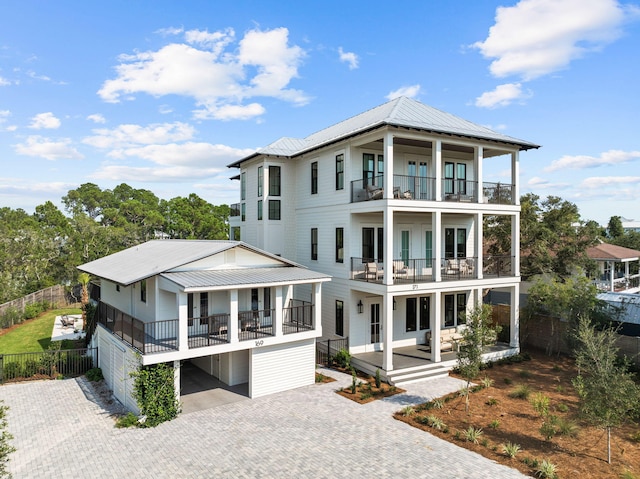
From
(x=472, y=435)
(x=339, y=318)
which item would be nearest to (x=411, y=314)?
(x=339, y=318)

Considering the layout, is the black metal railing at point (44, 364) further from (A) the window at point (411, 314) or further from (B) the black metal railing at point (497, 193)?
(B) the black metal railing at point (497, 193)

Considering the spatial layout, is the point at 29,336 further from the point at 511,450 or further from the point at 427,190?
the point at 511,450

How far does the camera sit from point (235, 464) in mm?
10242

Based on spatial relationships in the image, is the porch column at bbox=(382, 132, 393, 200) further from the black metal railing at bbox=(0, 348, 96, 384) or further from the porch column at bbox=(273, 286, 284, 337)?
the black metal railing at bbox=(0, 348, 96, 384)

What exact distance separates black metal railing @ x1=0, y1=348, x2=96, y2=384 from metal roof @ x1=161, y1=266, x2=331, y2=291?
293 inches

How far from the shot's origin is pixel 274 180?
Answer: 22.7 m

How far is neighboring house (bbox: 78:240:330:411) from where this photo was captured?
541 inches

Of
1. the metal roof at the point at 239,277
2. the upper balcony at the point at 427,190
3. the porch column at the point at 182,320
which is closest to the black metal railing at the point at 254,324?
the metal roof at the point at 239,277

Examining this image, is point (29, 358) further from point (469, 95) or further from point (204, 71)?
point (469, 95)

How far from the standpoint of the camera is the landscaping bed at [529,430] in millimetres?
10250

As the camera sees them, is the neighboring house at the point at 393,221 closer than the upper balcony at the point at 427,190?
Yes

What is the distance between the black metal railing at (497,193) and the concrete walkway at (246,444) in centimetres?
1072

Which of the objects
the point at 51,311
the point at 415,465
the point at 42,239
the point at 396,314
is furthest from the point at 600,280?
the point at 42,239

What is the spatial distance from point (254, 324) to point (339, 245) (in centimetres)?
571
